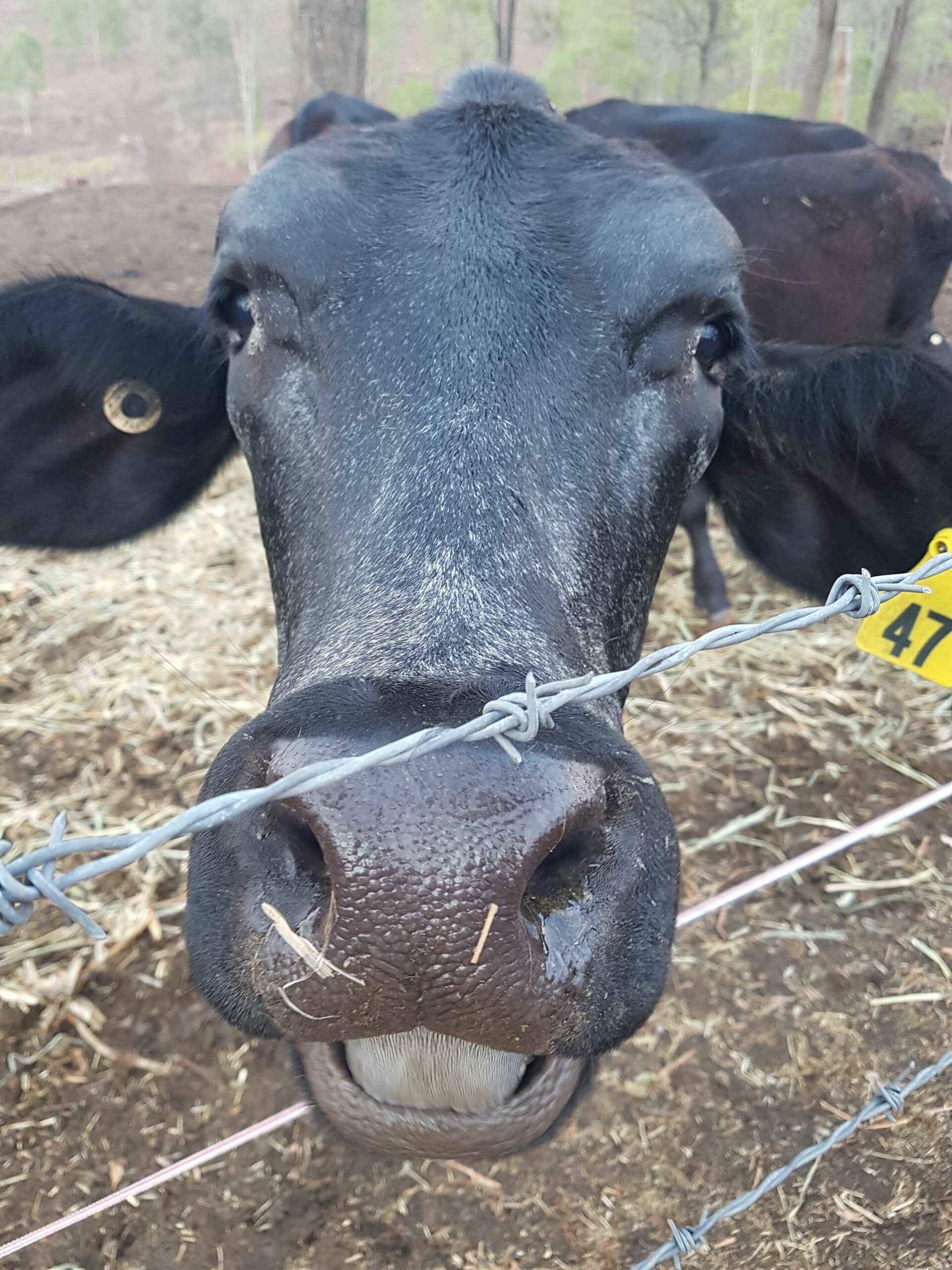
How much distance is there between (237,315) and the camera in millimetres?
2662

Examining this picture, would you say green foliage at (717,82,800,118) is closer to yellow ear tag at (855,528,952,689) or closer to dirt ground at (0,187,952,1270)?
dirt ground at (0,187,952,1270)

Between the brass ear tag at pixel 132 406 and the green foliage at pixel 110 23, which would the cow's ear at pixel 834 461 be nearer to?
the brass ear tag at pixel 132 406

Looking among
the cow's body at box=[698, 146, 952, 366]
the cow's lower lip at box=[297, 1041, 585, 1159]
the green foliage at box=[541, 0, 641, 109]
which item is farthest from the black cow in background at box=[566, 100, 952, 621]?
the green foliage at box=[541, 0, 641, 109]

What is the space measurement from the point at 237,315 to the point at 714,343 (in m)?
1.36

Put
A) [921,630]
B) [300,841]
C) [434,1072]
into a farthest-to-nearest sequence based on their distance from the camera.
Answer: [921,630] < [434,1072] < [300,841]

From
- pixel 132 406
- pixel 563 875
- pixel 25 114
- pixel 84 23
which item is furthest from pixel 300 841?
pixel 84 23

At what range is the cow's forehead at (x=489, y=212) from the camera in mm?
2252

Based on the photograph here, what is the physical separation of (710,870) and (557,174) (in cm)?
276

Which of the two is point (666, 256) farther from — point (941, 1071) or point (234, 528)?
point (234, 528)

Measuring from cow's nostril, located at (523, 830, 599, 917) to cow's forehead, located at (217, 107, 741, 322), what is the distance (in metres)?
1.35

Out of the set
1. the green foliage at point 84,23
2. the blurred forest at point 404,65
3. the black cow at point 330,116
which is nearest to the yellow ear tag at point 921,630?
the black cow at point 330,116

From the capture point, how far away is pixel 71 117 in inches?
701

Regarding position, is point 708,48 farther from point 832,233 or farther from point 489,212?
point 489,212

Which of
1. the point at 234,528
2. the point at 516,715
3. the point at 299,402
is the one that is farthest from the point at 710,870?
the point at 234,528
